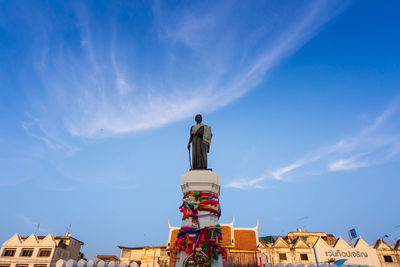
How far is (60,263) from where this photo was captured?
818 centimetres

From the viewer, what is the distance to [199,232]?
788cm

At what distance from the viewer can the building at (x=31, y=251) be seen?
35.0 metres

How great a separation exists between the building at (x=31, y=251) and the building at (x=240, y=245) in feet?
54.4

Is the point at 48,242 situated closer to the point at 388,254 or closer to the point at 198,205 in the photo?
the point at 198,205

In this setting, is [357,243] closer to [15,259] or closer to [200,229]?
[200,229]

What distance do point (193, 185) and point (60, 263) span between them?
4.98 metres

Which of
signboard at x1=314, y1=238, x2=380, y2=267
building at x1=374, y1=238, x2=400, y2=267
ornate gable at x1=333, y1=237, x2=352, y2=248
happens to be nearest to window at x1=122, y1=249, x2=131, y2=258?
signboard at x1=314, y1=238, x2=380, y2=267

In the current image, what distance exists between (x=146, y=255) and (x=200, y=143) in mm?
36547

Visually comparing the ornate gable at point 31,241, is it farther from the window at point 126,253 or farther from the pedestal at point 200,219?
the pedestal at point 200,219

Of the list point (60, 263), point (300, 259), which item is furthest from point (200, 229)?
point (300, 259)

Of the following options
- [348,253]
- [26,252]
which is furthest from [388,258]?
[26,252]

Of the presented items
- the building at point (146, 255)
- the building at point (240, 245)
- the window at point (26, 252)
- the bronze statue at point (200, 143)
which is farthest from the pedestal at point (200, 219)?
the window at point (26, 252)

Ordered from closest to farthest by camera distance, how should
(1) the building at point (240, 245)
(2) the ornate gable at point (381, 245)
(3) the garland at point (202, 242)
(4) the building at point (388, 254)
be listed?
(3) the garland at point (202, 242) < (1) the building at point (240, 245) < (4) the building at point (388, 254) < (2) the ornate gable at point (381, 245)

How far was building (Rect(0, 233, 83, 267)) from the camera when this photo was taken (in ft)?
115
